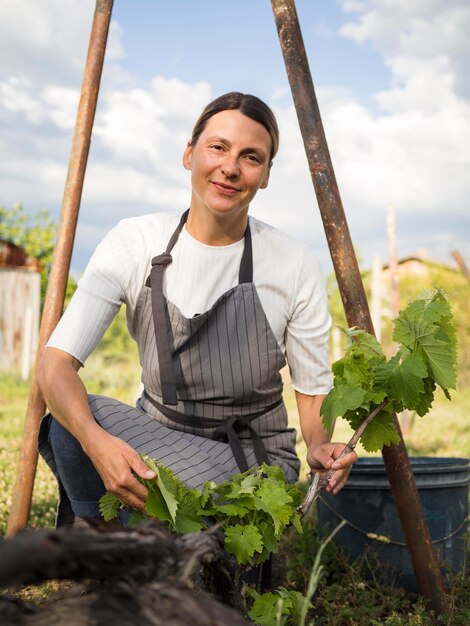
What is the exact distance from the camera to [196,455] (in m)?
2.90

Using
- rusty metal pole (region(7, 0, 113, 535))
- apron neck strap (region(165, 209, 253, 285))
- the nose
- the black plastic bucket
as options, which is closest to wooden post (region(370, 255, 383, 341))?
the black plastic bucket

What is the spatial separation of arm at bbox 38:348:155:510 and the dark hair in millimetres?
1101

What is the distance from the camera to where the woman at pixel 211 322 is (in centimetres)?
298

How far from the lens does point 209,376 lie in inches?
123

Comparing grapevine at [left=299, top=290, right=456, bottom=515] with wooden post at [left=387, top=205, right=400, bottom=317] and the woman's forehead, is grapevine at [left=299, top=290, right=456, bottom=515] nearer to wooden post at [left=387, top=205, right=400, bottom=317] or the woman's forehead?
the woman's forehead

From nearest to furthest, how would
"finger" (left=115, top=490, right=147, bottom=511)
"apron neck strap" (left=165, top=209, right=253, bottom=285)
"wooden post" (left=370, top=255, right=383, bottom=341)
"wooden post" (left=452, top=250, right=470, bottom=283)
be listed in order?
"finger" (left=115, top=490, right=147, bottom=511) < "apron neck strap" (left=165, top=209, right=253, bottom=285) < "wooden post" (left=452, top=250, right=470, bottom=283) < "wooden post" (left=370, top=255, right=383, bottom=341)

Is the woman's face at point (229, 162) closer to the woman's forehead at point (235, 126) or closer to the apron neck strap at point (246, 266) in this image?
the woman's forehead at point (235, 126)

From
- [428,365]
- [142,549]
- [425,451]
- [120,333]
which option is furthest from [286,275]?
[120,333]

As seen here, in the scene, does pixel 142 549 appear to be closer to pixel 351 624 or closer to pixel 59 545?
pixel 59 545

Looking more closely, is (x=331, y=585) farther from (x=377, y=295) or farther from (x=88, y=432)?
(x=377, y=295)

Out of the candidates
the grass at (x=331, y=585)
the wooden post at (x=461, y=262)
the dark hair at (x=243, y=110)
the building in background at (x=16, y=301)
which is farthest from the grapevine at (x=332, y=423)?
the building in background at (x=16, y=301)

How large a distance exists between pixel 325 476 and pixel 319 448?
0.19 meters

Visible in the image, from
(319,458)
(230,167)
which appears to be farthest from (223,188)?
(319,458)

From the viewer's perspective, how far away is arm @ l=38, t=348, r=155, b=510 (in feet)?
7.57
